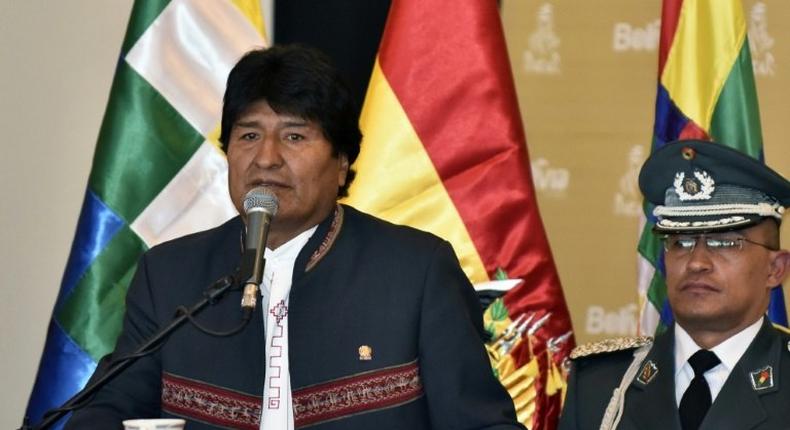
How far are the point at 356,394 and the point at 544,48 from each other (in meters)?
1.84

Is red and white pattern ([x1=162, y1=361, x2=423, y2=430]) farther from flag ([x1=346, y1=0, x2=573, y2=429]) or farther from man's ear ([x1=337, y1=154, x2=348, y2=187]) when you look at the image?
flag ([x1=346, y1=0, x2=573, y2=429])

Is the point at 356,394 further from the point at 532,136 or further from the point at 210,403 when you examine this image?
the point at 532,136

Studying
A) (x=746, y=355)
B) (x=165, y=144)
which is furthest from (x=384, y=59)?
(x=746, y=355)

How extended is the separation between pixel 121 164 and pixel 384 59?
2.58 feet

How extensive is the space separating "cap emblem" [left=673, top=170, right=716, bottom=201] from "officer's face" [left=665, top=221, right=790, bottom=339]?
0.11 metres

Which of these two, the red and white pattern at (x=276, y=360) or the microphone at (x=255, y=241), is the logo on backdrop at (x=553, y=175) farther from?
the microphone at (x=255, y=241)

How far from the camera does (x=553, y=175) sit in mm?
3836

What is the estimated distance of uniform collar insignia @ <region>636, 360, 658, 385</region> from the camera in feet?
8.28

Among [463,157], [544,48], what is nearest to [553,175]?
[544,48]

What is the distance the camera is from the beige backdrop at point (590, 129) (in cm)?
380

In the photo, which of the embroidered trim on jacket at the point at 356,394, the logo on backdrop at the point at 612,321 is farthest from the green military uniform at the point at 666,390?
the logo on backdrop at the point at 612,321

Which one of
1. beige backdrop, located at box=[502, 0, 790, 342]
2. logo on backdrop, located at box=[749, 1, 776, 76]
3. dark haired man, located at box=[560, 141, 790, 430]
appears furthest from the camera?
beige backdrop, located at box=[502, 0, 790, 342]

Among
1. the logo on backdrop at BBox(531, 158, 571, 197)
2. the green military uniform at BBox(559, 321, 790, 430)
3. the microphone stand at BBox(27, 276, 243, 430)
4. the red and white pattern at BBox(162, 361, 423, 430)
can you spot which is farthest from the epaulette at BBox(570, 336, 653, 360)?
the logo on backdrop at BBox(531, 158, 571, 197)

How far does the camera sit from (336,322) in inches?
94.6
